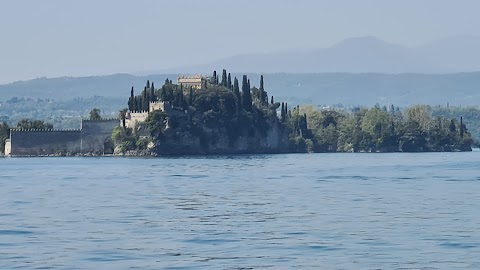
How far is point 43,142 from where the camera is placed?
130m

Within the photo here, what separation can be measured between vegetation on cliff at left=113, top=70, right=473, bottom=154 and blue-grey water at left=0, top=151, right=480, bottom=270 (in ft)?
213

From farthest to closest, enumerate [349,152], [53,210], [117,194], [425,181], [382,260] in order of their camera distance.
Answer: [349,152], [425,181], [117,194], [53,210], [382,260]

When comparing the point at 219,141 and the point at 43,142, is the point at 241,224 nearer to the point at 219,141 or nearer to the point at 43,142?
the point at 43,142

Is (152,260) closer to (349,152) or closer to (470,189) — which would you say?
(470,189)

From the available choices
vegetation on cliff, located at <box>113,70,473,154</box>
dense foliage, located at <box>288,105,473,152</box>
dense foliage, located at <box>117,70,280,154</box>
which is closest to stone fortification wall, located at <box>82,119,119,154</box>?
vegetation on cliff, located at <box>113,70,473,154</box>

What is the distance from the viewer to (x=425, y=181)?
209ft

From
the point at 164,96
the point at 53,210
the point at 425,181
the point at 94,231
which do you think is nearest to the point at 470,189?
the point at 425,181

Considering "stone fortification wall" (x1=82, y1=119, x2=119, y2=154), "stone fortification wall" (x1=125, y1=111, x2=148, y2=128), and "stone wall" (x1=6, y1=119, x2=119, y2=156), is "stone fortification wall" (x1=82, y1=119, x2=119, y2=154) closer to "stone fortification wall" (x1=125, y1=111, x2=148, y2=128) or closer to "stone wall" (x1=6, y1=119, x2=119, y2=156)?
"stone wall" (x1=6, y1=119, x2=119, y2=156)

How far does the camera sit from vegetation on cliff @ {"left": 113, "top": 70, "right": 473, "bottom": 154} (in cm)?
12938

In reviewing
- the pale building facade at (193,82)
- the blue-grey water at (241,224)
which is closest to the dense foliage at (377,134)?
the pale building facade at (193,82)

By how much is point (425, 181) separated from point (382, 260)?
33.5m

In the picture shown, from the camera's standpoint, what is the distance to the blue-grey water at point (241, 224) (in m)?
31.1

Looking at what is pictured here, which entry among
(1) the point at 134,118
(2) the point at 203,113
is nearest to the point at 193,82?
(2) the point at 203,113

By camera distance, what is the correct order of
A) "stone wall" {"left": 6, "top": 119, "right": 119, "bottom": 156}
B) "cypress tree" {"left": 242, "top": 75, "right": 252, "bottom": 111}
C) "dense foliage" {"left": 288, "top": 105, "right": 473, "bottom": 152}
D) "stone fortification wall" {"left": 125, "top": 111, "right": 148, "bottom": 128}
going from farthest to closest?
"dense foliage" {"left": 288, "top": 105, "right": 473, "bottom": 152}, "cypress tree" {"left": 242, "top": 75, "right": 252, "bottom": 111}, "stone wall" {"left": 6, "top": 119, "right": 119, "bottom": 156}, "stone fortification wall" {"left": 125, "top": 111, "right": 148, "bottom": 128}
